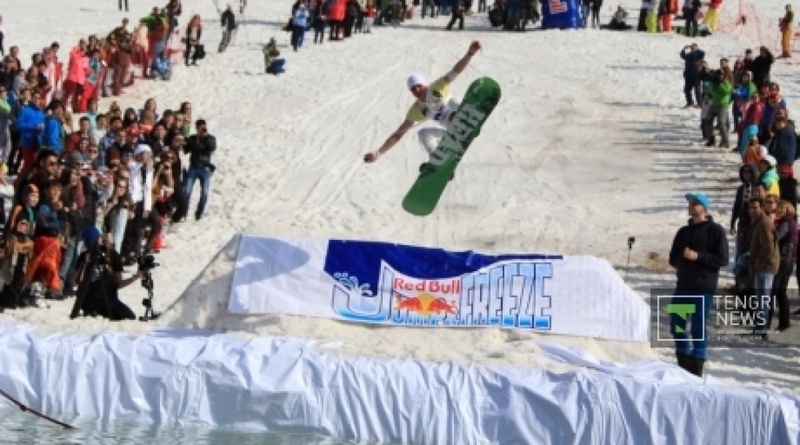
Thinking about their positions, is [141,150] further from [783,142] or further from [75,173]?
[783,142]

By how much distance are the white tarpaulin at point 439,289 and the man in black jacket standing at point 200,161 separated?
6.95 m

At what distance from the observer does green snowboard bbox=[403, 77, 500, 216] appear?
16.0 m

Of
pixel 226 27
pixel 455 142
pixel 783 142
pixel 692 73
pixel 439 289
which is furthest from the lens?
pixel 226 27

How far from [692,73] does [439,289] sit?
15368 mm

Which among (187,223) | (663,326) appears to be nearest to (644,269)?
(663,326)

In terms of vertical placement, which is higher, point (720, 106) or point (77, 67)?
point (77, 67)

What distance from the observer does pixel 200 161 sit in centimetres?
2047

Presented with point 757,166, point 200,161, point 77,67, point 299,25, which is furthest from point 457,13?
point 757,166

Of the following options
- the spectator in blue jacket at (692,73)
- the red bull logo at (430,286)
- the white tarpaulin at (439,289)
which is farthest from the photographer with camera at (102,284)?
the spectator in blue jacket at (692,73)

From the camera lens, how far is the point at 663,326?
14.1 metres

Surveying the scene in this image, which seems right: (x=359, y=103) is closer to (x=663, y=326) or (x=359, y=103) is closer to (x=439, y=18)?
(x=439, y=18)

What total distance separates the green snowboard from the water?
538cm

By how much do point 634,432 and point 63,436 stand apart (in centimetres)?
431

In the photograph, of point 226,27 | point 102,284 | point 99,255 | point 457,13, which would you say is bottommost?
point 102,284
